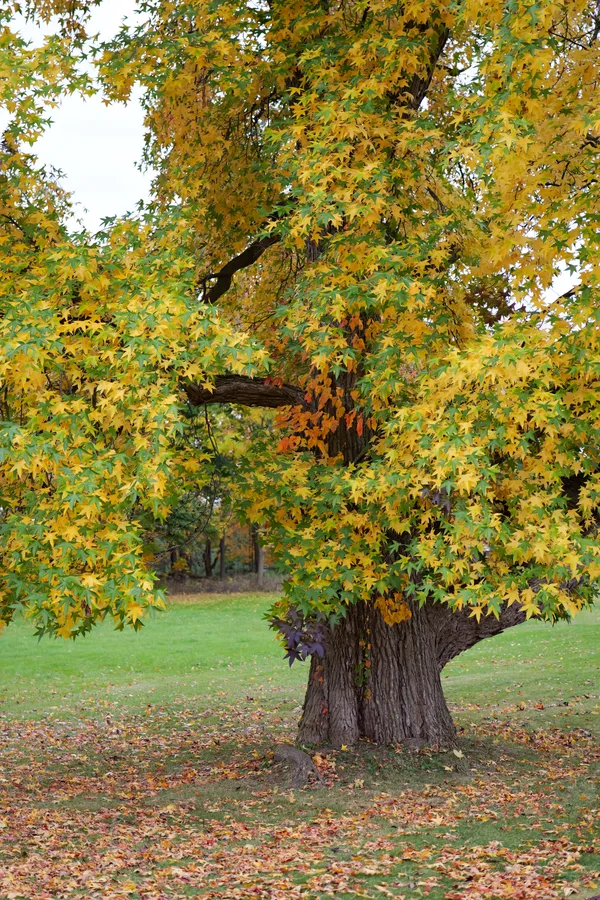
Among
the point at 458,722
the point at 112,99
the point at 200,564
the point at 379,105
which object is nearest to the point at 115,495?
the point at 379,105

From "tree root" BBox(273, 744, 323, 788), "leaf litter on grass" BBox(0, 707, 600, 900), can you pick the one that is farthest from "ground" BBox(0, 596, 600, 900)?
"tree root" BBox(273, 744, 323, 788)

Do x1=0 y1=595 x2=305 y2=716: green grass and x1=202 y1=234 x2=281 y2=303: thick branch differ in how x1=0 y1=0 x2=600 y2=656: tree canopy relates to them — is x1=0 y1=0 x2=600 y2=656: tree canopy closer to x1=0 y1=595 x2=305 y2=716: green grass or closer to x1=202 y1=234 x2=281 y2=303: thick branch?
x1=202 y1=234 x2=281 y2=303: thick branch

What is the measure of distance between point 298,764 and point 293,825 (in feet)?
4.50

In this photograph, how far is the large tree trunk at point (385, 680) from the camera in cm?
951

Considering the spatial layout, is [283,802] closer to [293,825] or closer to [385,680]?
[293,825]

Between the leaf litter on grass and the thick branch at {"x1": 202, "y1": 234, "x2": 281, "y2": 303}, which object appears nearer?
the leaf litter on grass

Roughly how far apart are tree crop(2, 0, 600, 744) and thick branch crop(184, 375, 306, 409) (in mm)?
32

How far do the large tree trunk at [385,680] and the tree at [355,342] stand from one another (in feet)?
0.10

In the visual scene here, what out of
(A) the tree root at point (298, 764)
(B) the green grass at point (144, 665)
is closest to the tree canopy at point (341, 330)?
(A) the tree root at point (298, 764)

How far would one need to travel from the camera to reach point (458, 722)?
39.8 feet

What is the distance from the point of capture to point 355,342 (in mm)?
8250

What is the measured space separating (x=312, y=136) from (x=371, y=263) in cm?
135

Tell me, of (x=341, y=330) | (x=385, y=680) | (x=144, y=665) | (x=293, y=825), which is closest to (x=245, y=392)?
(x=341, y=330)

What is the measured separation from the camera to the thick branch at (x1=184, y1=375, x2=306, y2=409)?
9273mm
